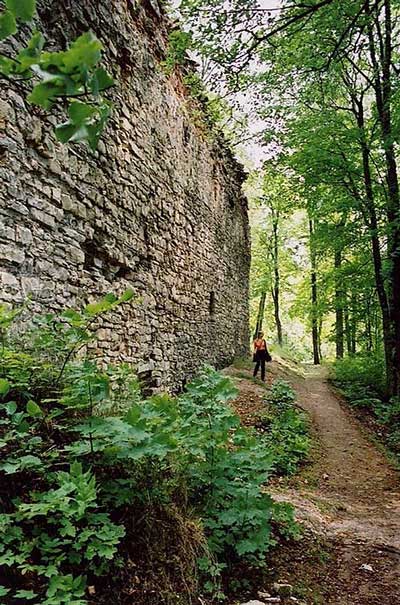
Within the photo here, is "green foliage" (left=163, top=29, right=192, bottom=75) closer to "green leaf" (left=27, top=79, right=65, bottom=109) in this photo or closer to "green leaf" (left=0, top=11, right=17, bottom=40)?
Result: "green leaf" (left=0, top=11, right=17, bottom=40)

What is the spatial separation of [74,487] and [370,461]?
646 cm

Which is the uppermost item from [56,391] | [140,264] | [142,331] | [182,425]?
[140,264]

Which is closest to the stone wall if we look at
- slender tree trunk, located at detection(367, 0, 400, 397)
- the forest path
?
the forest path

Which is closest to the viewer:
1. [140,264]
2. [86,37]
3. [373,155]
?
[86,37]

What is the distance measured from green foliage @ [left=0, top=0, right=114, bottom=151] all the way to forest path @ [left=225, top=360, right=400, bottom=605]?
3.19 m

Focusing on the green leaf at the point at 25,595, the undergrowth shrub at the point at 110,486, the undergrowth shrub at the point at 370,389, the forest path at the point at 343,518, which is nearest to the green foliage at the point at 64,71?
the undergrowth shrub at the point at 110,486

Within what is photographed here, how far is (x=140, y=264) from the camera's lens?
723 cm

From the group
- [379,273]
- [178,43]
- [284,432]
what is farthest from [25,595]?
[379,273]

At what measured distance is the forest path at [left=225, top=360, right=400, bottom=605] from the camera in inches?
128

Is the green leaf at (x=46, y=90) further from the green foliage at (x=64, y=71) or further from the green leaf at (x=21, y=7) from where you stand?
the green leaf at (x=21, y=7)

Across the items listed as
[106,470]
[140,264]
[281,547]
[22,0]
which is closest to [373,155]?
[140,264]

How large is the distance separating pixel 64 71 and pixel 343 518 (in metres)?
5.17

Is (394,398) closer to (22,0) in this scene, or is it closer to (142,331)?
(142,331)

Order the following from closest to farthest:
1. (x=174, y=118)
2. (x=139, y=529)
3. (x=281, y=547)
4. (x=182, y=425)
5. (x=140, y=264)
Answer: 1. (x=139, y=529)
2. (x=182, y=425)
3. (x=281, y=547)
4. (x=140, y=264)
5. (x=174, y=118)
